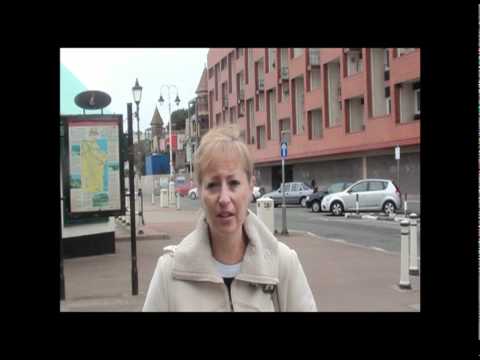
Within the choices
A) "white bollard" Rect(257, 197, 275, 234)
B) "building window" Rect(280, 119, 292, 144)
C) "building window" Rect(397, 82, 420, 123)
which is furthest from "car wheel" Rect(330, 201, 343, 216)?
"building window" Rect(280, 119, 292, 144)

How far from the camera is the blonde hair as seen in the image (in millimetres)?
2039

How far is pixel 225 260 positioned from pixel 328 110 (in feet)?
108

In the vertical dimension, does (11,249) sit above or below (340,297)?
above

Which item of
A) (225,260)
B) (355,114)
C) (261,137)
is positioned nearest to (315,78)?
(355,114)

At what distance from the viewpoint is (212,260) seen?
6.85 ft

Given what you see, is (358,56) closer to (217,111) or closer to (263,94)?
(263,94)

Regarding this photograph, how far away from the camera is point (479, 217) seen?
2.25m

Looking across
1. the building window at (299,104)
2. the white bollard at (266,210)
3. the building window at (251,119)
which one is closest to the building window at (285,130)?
the building window at (299,104)

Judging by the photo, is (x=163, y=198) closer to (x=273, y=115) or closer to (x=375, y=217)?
(x=273, y=115)

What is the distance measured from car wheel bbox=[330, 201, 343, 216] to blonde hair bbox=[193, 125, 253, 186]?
A: 19334mm

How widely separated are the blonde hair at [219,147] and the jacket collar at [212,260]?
0.23 metres

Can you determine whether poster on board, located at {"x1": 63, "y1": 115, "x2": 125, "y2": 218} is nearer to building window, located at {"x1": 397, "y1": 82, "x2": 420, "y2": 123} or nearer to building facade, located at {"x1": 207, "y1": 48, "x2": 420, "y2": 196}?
building facade, located at {"x1": 207, "y1": 48, "x2": 420, "y2": 196}
